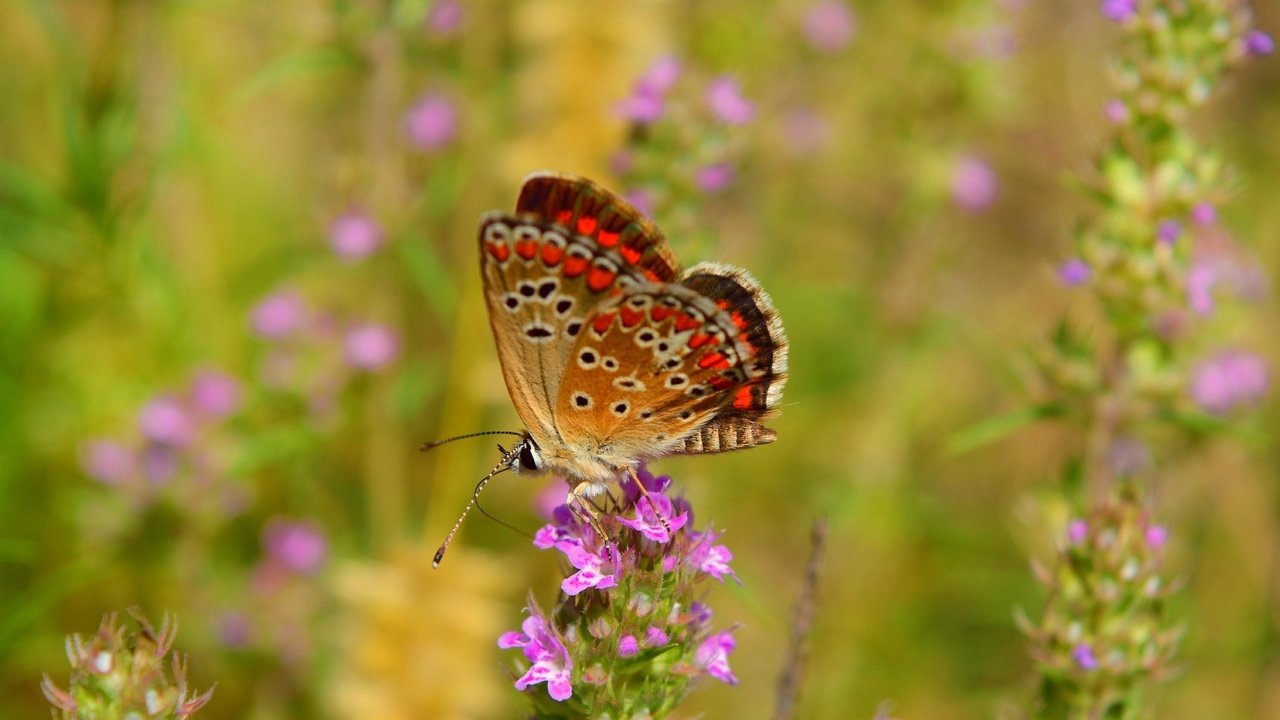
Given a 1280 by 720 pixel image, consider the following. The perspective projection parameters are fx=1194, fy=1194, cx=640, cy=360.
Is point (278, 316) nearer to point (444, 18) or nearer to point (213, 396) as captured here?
point (213, 396)

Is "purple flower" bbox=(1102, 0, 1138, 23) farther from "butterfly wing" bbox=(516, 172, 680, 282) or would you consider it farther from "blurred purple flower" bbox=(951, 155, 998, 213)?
"blurred purple flower" bbox=(951, 155, 998, 213)

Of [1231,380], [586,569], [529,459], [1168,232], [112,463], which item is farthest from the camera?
[1231,380]

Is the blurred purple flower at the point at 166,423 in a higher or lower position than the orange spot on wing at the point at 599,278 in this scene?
higher

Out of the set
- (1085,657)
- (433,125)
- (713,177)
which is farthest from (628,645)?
(433,125)

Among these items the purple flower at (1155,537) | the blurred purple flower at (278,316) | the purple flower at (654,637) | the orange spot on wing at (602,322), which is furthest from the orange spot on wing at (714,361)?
the blurred purple flower at (278,316)

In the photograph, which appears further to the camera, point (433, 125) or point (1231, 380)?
point (433, 125)

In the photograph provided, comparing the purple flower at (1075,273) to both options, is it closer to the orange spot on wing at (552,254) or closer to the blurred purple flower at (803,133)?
the orange spot on wing at (552,254)

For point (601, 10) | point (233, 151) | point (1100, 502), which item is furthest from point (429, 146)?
point (1100, 502)
